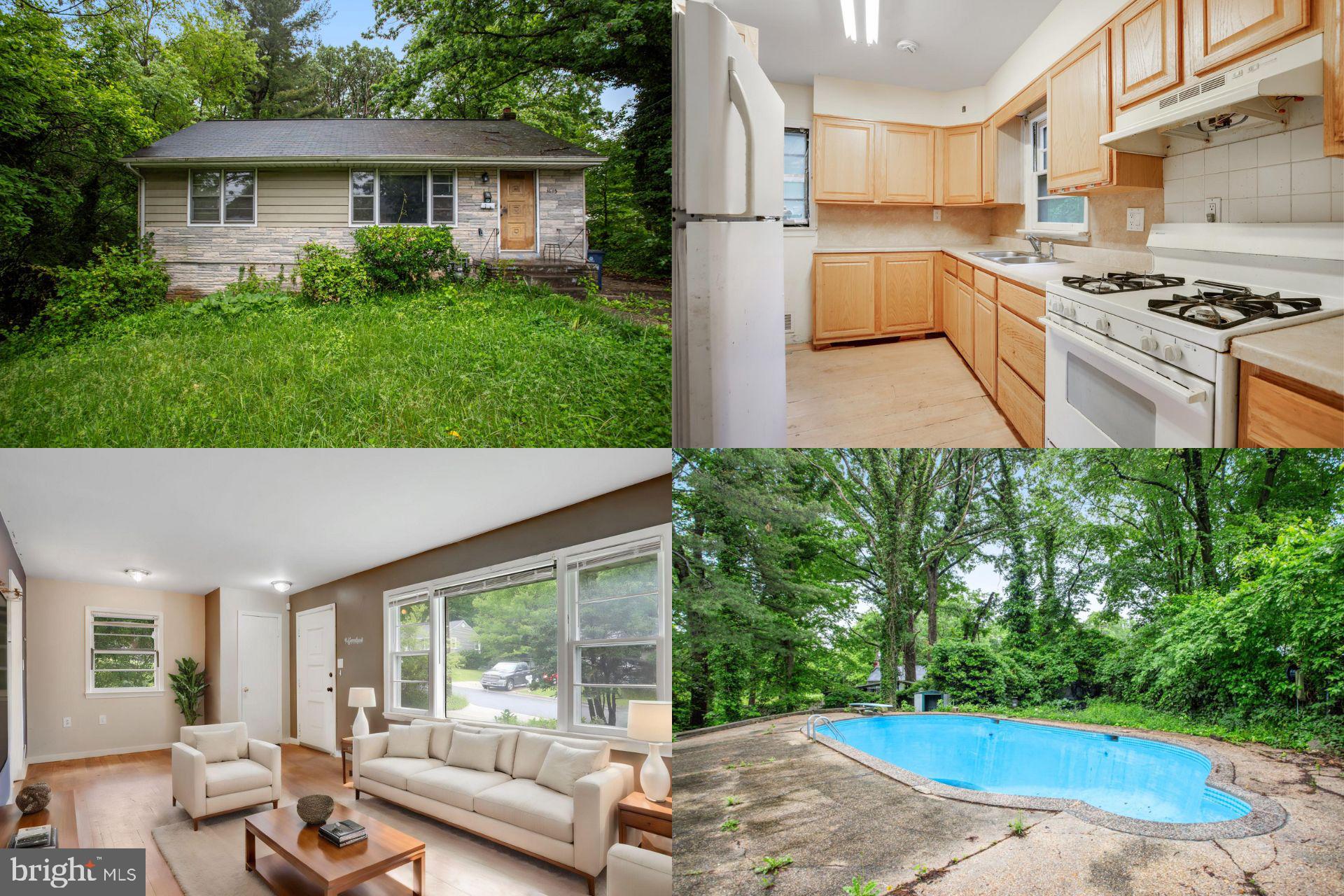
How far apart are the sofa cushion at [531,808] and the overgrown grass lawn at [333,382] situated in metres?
1.89

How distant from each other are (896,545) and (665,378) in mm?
1173

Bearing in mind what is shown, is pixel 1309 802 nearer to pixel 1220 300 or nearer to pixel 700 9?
pixel 1220 300

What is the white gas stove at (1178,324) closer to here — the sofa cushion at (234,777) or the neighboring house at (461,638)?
the neighboring house at (461,638)

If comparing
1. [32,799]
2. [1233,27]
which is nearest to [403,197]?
[1233,27]

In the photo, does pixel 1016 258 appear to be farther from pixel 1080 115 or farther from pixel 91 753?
pixel 91 753

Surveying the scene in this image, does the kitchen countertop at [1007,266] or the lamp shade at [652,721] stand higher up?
the kitchen countertop at [1007,266]

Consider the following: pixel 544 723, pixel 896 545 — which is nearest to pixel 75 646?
pixel 544 723

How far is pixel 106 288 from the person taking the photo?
276cm

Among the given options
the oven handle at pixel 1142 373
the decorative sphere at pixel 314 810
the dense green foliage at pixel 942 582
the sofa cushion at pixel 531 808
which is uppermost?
the oven handle at pixel 1142 373

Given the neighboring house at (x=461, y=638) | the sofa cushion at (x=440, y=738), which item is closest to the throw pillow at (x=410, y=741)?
the sofa cushion at (x=440, y=738)

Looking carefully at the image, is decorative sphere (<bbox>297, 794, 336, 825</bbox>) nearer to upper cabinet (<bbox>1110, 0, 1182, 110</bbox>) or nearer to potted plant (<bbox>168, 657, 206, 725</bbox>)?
potted plant (<bbox>168, 657, 206, 725</bbox>)

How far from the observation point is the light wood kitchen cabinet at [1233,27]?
210 cm

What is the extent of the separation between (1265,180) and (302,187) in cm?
383

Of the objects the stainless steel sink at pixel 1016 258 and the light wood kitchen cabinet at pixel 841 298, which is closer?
the stainless steel sink at pixel 1016 258
